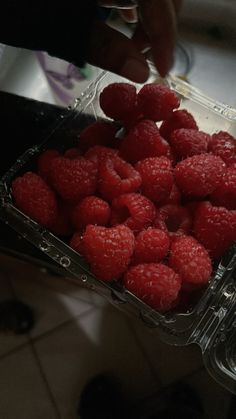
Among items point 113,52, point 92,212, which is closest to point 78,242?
point 92,212

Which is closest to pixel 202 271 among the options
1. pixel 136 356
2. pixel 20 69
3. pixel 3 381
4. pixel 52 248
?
pixel 52 248

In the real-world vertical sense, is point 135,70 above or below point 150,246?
above

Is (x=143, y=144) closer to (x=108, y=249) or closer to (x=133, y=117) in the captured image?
(x=133, y=117)

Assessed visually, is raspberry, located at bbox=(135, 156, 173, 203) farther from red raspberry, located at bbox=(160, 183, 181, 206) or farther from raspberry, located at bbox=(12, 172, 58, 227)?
raspberry, located at bbox=(12, 172, 58, 227)

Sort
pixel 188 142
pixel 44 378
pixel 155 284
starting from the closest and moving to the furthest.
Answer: pixel 155 284
pixel 188 142
pixel 44 378

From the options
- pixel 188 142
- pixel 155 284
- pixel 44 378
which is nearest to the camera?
pixel 155 284

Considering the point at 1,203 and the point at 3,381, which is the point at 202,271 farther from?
the point at 3,381

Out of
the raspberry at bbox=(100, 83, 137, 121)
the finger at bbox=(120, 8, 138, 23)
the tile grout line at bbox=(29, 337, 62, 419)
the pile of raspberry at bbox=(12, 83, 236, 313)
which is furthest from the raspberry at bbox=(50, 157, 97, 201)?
A: the tile grout line at bbox=(29, 337, 62, 419)
